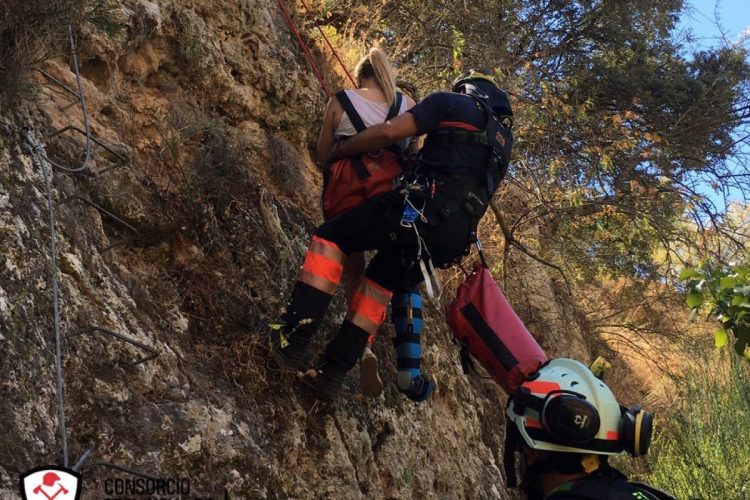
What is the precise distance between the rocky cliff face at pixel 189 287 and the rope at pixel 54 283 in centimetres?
3

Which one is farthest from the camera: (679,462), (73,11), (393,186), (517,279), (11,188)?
(517,279)

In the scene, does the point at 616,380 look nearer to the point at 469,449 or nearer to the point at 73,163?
the point at 469,449

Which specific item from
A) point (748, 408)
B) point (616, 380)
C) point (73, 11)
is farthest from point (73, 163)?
point (616, 380)

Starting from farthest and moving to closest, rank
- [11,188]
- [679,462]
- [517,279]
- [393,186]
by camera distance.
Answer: [517,279], [679,462], [393,186], [11,188]

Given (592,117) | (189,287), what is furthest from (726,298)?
(592,117)

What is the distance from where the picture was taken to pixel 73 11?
393 centimetres

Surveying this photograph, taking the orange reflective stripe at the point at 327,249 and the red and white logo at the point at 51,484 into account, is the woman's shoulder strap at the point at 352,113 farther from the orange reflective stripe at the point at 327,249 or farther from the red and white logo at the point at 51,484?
the red and white logo at the point at 51,484

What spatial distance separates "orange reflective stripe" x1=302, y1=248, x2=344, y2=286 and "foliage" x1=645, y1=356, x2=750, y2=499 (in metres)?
2.98

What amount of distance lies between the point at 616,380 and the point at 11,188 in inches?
381

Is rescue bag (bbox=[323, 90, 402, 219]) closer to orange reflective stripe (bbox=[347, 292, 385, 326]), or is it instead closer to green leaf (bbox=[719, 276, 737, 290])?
orange reflective stripe (bbox=[347, 292, 385, 326])

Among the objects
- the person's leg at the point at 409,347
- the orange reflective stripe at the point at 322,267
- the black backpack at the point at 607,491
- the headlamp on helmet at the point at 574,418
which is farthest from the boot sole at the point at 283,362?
the black backpack at the point at 607,491

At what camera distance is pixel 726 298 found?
10.1ft

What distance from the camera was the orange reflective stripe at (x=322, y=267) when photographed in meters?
4.17

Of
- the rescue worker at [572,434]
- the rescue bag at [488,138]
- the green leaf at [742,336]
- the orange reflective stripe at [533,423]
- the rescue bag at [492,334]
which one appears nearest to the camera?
the rescue worker at [572,434]
